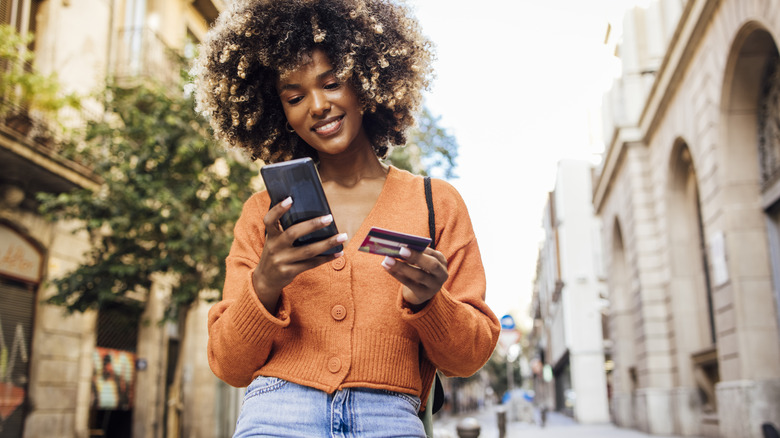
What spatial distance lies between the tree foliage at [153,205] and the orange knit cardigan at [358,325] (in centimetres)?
877

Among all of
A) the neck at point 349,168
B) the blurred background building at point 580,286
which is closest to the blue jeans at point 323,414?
the neck at point 349,168

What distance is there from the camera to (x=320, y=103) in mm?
2107

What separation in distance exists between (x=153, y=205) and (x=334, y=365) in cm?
979

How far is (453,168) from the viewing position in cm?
1725

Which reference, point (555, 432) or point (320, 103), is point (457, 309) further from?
point (555, 432)

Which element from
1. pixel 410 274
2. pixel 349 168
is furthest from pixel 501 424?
pixel 410 274

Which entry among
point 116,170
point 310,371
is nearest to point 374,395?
point 310,371

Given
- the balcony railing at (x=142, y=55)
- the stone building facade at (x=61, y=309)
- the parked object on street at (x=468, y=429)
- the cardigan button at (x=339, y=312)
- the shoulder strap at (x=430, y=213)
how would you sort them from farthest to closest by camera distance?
the balcony railing at (x=142, y=55), the stone building facade at (x=61, y=309), the parked object on street at (x=468, y=429), the shoulder strap at (x=430, y=213), the cardigan button at (x=339, y=312)

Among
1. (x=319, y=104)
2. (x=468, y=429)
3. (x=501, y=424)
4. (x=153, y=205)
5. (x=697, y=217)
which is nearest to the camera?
(x=319, y=104)

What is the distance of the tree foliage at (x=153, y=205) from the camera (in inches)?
423

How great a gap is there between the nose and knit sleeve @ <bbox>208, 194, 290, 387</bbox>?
1.29 ft

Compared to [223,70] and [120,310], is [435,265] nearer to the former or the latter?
[223,70]

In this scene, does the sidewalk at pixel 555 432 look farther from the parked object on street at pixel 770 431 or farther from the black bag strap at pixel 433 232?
the black bag strap at pixel 433 232

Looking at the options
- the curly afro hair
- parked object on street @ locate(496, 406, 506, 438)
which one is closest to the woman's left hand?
the curly afro hair
